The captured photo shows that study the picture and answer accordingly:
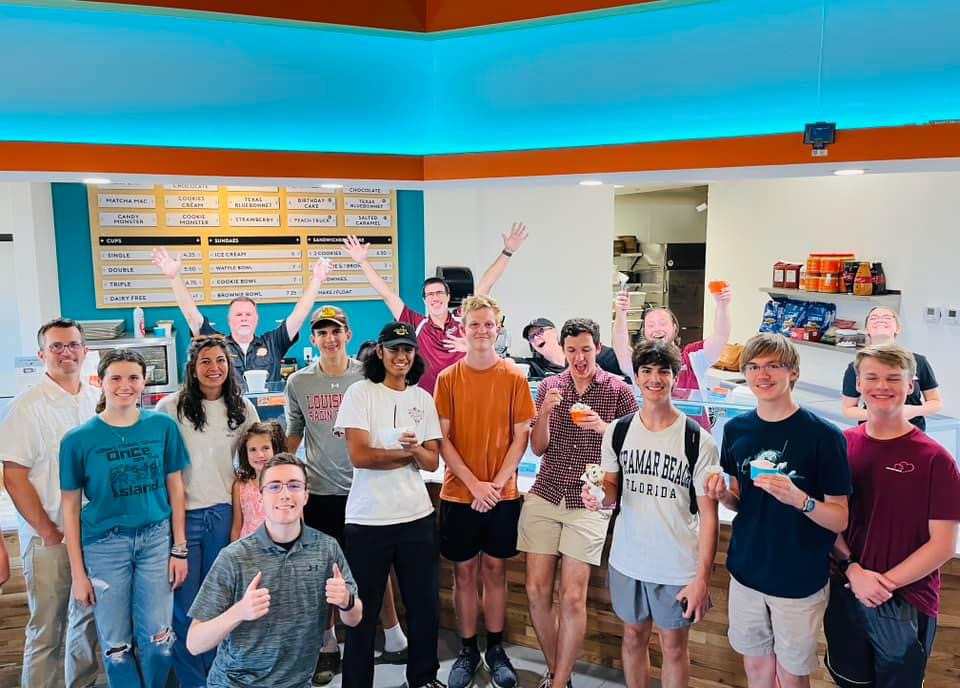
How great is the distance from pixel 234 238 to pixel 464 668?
423 cm

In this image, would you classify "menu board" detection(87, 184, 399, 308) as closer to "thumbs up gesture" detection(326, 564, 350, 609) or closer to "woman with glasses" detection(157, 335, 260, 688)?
"woman with glasses" detection(157, 335, 260, 688)

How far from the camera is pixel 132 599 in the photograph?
9.61 feet

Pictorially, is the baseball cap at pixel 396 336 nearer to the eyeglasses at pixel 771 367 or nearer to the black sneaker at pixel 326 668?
the eyeglasses at pixel 771 367

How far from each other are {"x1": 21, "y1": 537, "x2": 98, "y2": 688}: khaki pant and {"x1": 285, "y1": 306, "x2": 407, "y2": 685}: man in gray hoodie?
941mm

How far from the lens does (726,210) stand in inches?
301

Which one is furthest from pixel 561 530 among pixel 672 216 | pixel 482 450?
pixel 672 216

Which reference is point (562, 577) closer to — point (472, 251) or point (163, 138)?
point (163, 138)

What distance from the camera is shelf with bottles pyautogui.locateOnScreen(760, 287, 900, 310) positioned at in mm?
5730

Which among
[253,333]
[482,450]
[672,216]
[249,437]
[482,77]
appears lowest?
[482,450]

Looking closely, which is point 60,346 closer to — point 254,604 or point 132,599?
point 132,599

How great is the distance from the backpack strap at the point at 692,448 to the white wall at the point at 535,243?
4.22m

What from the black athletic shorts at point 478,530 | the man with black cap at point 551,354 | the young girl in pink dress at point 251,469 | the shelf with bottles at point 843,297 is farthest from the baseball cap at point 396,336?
the shelf with bottles at point 843,297

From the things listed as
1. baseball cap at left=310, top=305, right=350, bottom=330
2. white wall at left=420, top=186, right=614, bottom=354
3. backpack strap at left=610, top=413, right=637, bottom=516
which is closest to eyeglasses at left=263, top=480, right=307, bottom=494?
baseball cap at left=310, top=305, right=350, bottom=330

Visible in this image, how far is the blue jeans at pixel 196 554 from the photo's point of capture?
3.04 metres
